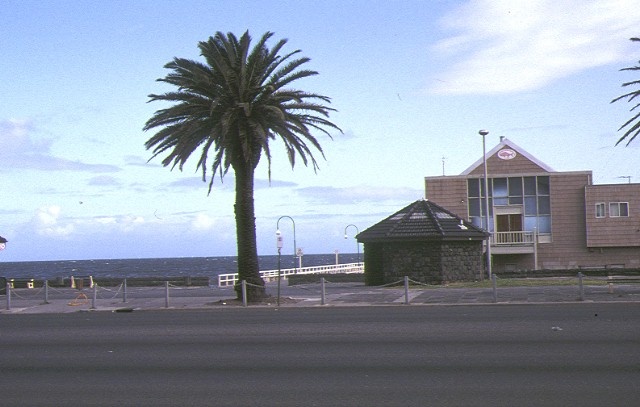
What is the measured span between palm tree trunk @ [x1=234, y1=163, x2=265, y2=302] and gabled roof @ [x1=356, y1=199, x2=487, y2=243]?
1052 centimetres

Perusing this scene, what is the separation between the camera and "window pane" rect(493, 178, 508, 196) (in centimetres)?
5846

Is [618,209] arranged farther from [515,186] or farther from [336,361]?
[336,361]

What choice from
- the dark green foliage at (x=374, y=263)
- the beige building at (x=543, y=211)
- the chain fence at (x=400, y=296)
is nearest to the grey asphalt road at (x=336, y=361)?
the chain fence at (x=400, y=296)

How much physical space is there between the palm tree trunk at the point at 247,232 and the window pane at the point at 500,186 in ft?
97.2

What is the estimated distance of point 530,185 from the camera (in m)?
58.0

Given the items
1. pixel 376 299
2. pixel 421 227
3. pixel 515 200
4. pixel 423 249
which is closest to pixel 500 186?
pixel 515 200

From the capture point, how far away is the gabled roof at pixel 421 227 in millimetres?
41219

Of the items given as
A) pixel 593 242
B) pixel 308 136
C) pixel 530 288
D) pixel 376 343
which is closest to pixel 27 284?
pixel 308 136

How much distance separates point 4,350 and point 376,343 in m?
7.84

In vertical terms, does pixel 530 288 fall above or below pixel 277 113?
below

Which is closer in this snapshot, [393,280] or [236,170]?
[236,170]

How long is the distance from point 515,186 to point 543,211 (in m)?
2.54

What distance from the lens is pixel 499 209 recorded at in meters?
58.8

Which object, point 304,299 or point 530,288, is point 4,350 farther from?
point 530,288
